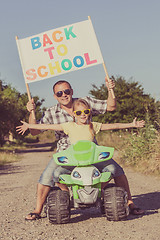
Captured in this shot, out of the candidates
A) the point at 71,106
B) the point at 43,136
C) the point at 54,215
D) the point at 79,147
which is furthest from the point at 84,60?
the point at 43,136

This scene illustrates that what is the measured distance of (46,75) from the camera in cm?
695

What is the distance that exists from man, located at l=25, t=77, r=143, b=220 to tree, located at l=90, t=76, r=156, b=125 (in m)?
21.4

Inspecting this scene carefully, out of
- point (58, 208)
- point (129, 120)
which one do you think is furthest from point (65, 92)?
point (129, 120)

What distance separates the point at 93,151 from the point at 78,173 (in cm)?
34

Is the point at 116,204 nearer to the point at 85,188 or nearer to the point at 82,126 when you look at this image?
the point at 85,188

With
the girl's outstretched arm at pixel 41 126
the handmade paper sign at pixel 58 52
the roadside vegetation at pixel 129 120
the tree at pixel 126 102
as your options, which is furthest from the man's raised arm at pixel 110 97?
the tree at pixel 126 102

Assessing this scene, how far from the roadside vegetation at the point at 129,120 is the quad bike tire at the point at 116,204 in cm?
587

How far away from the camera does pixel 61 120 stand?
6.29 metres

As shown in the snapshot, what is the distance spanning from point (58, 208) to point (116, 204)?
0.75m

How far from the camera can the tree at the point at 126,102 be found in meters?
29.1

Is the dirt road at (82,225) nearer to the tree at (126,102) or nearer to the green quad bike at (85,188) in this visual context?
the green quad bike at (85,188)

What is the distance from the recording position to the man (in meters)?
5.86

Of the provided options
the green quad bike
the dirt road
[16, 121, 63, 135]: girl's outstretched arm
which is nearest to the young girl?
[16, 121, 63, 135]: girl's outstretched arm

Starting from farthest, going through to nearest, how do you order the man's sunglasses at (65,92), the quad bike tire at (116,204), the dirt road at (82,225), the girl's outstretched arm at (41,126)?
the man's sunglasses at (65,92), the girl's outstretched arm at (41,126), the quad bike tire at (116,204), the dirt road at (82,225)
